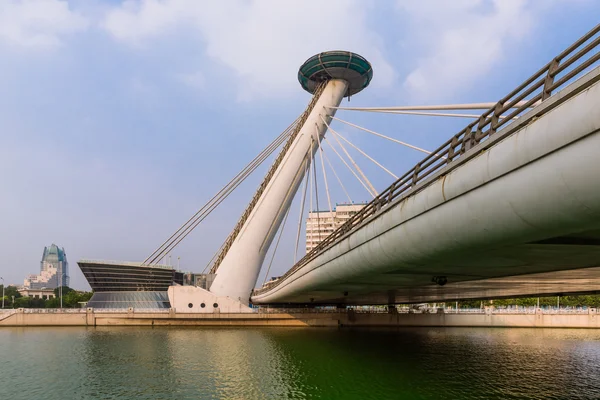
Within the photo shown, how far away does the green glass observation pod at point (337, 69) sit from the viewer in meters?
55.6

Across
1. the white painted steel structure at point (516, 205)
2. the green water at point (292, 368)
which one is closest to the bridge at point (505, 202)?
the white painted steel structure at point (516, 205)

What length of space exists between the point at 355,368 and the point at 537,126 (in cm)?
1962

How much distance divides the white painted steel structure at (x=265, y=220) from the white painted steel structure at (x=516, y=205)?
3798cm

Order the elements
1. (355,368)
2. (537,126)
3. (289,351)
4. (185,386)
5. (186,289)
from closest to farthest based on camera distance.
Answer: (537,126) → (185,386) → (355,368) → (289,351) → (186,289)

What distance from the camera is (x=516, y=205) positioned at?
297 inches

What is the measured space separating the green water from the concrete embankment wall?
496 inches

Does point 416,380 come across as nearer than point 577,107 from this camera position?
No

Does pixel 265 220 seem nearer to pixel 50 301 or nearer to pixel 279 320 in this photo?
pixel 279 320

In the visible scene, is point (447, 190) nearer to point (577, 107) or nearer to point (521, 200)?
point (521, 200)

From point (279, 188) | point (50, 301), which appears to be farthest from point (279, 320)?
point (50, 301)

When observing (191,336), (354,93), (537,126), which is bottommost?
(191,336)

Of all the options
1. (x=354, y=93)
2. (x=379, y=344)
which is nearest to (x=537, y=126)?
(x=379, y=344)

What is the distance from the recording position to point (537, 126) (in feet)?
23.2

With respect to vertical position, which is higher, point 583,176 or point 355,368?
point 583,176
